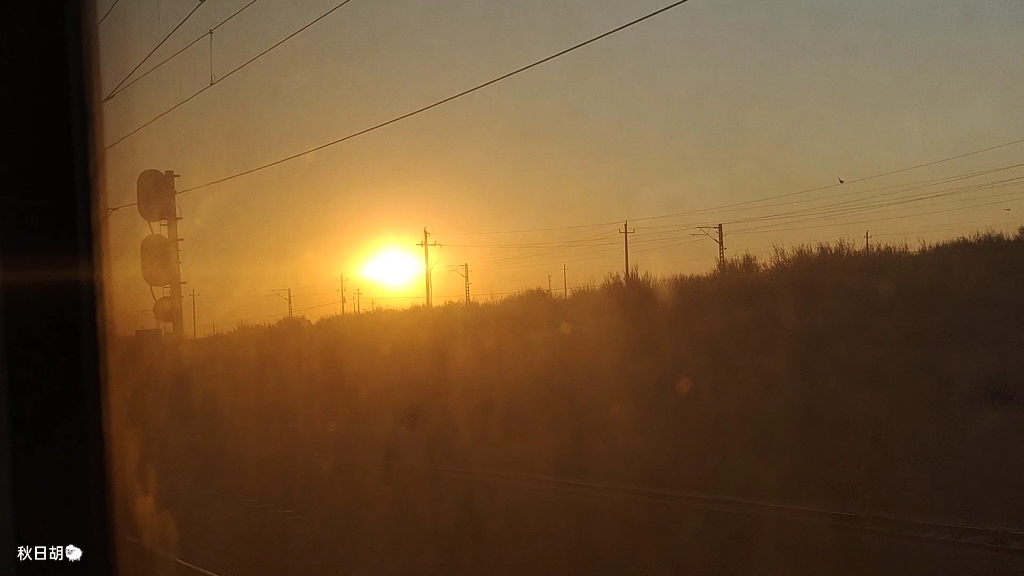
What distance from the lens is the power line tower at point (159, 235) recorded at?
48.0 ft

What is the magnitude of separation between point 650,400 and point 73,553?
15442mm

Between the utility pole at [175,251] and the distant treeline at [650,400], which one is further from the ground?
the utility pole at [175,251]

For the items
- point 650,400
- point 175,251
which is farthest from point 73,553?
point 650,400

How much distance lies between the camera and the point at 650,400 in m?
20.1

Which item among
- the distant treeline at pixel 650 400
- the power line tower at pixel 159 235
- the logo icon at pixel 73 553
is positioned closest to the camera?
the logo icon at pixel 73 553

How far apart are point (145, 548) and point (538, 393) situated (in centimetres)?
1444

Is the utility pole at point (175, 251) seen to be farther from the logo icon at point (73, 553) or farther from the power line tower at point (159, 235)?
the logo icon at point (73, 553)

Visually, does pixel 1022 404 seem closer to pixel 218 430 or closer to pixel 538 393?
pixel 538 393

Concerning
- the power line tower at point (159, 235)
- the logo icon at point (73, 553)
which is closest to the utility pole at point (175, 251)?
the power line tower at point (159, 235)

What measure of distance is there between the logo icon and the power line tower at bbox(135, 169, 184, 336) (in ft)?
31.2

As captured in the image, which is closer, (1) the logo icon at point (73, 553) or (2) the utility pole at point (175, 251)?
(1) the logo icon at point (73, 553)

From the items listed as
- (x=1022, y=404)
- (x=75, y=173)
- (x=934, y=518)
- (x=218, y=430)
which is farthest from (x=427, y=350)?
(x=75, y=173)

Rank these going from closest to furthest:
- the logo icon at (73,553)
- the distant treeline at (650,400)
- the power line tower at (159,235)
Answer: the logo icon at (73,553) → the distant treeline at (650,400) → the power line tower at (159,235)

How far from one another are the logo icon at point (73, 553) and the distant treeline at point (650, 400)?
1.52 meters
